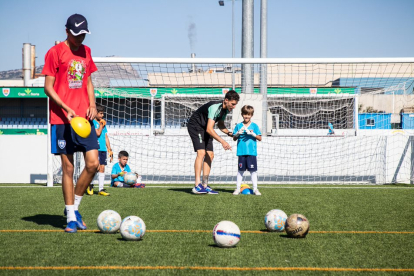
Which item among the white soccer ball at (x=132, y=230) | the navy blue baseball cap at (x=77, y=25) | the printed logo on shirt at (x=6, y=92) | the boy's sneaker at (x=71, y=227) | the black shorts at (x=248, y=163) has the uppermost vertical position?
the printed logo on shirt at (x=6, y=92)

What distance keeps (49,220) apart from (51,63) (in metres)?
2.01

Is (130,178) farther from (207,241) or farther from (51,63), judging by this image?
(207,241)

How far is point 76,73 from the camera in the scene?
5.45 metres

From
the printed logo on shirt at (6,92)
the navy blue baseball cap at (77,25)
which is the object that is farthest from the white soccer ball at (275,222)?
the printed logo on shirt at (6,92)

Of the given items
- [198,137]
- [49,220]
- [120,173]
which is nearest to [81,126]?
[49,220]

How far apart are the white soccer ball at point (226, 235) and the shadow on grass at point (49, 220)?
6.80 feet

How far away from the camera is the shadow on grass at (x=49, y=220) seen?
5.86 meters

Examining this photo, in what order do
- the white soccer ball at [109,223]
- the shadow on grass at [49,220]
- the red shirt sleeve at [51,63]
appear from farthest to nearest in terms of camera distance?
the shadow on grass at [49,220] → the red shirt sleeve at [51,63] → the white soccer ball at [109,223]

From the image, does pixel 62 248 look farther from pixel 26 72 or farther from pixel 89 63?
pixel 26 72

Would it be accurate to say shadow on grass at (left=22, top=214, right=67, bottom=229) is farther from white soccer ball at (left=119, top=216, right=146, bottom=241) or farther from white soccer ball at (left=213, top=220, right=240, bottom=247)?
white soccer ball at (left=213, top=220, right=240, bottom=247)

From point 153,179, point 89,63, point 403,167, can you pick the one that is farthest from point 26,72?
point 89,63

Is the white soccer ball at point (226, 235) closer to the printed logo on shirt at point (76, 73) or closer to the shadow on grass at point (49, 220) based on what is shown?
the shadow on grass at point (49, 220)

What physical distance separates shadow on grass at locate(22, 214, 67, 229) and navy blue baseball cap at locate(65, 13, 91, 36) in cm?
217

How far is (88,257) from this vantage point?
409cm
